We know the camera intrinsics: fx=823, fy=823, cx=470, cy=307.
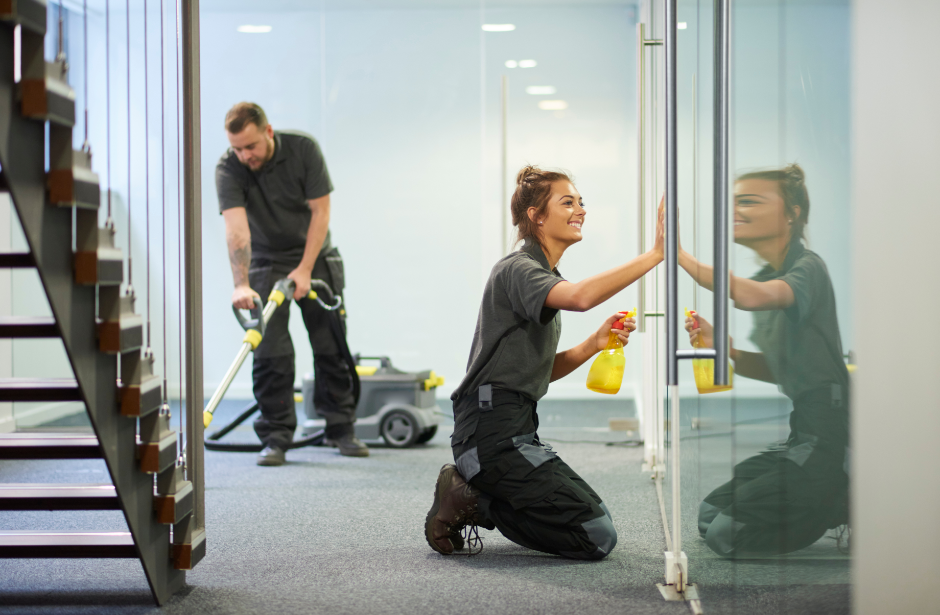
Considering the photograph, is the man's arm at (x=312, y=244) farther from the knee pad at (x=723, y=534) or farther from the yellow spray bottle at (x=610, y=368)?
the knee pad at (x=723, y=534)

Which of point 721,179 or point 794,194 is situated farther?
point 721,179

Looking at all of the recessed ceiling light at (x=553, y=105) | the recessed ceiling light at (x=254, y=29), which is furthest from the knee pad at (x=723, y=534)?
the recessed ceiling light at (x=254, y=29)

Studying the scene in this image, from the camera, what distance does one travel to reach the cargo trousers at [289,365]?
3.55m

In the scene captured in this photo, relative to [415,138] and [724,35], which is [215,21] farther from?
[724,35]

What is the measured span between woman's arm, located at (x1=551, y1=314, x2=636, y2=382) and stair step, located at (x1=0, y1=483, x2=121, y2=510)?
1.17 metres

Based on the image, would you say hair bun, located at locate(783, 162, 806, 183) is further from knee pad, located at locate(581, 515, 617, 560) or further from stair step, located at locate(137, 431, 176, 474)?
stair step, located at locate(137, 431, 176, 474)

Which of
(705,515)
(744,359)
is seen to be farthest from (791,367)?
(705,515)

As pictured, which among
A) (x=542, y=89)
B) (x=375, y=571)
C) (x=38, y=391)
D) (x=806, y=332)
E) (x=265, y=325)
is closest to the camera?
(x=806, y=332)

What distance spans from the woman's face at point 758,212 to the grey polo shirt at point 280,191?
2.53 m

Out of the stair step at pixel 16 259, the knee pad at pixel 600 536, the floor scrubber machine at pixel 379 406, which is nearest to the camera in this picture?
the stair step at pixel 16 259

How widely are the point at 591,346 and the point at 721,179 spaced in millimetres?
878

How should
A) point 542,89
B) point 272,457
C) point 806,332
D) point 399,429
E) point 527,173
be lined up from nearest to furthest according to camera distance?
1. point 806,332
2. point 527,173
3. point 272,457
4. point 399,429
5. point 542,89

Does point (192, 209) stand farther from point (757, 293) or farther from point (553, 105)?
point (553, 105)

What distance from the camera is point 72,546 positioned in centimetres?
174
